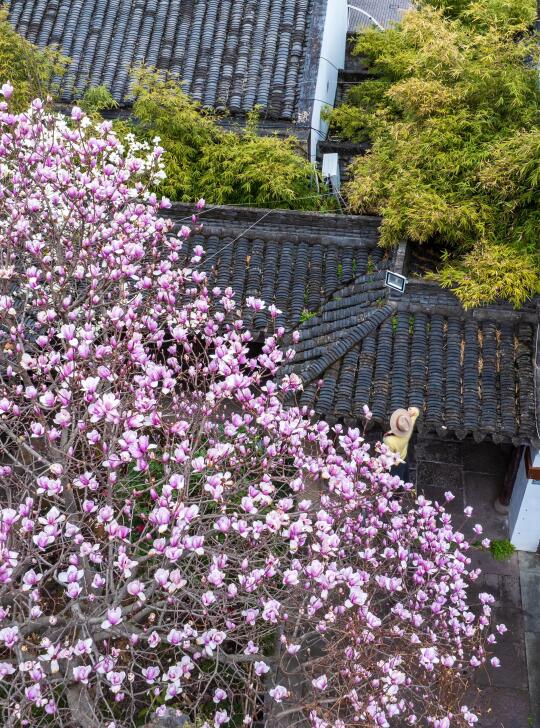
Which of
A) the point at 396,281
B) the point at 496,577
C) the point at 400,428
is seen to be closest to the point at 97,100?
the point at 396,281

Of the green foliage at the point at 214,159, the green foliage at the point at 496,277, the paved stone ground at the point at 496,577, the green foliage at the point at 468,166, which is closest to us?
the paved stone ground at the point at 496,577

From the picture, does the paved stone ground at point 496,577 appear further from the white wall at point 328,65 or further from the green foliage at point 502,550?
the white wall at point 328,65

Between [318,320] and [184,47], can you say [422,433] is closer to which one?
[318,320]

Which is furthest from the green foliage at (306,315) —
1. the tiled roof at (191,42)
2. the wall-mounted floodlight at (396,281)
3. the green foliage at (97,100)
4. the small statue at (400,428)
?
the green foliage at (97,100)

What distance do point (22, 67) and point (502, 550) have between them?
484 inches

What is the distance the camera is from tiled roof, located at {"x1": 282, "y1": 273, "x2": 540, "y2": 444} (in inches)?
398

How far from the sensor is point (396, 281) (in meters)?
11.1

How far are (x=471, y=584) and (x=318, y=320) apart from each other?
182 inches

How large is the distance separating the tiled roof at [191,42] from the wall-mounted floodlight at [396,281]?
5.34 meters

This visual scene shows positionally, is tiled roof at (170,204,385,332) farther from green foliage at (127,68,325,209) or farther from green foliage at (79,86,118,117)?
green foliage at (79,86,118,117)

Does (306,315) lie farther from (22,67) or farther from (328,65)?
(328,65)

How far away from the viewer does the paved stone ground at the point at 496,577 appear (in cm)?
966

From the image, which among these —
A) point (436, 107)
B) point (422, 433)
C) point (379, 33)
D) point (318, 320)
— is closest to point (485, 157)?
point (436, 107)

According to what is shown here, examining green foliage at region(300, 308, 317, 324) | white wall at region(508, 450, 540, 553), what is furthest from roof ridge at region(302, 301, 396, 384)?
white wall at region(508, 450, 540, 553)
